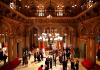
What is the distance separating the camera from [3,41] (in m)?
24.4

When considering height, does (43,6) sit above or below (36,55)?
above

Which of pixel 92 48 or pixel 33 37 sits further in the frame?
pixel 33 37

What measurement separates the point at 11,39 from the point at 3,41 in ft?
21.0

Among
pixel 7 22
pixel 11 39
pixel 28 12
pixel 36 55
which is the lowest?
pixel 36 55

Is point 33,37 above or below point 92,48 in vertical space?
above

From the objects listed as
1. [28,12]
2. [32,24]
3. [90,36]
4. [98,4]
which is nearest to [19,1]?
[28,12]

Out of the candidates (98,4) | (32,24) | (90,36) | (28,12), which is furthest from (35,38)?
(98,4)

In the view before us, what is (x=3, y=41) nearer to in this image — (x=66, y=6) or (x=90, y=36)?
(x=66, y=6)

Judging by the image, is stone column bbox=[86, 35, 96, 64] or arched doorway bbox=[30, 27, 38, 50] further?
arched doorway bbox=[30, 27, 38, 50]

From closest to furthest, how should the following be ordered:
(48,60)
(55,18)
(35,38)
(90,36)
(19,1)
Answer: (48,60) → (90,36) → (19,1) → (55,18) → (35,38)

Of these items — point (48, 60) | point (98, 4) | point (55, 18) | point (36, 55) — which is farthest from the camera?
point (55, 18)

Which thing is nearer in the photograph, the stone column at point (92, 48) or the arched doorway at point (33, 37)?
the stone column at point (92, 48)

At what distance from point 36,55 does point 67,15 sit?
744 centimetres

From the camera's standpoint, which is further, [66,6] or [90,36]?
[66,6]
